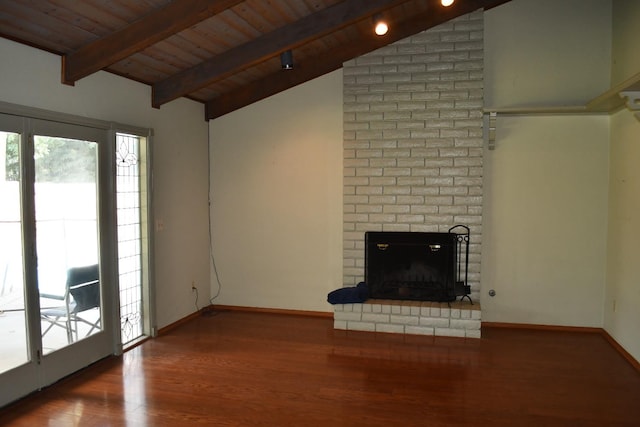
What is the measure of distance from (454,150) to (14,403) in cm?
417

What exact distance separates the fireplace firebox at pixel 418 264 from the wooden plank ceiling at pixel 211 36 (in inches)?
78.3

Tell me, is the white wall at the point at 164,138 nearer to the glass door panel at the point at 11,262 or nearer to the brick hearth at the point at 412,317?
the glass door panel at the point at 11,262

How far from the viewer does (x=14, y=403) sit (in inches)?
117

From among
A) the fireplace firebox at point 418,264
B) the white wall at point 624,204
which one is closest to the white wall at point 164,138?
the fireplace firebox at point 418,264

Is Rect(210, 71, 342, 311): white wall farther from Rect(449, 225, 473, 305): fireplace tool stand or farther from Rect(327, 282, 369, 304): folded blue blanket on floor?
Rect(449, 225, 473, 305): fireplace tool stand

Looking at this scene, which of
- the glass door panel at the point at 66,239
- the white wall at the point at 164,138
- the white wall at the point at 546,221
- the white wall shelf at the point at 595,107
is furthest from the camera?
the white wall at the point at 546,221

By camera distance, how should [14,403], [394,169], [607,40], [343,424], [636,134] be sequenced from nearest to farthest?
[343,424], [14,403], [636,134], [607,40], [394,169]

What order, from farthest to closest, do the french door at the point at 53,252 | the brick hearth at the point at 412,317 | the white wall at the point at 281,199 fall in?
the white wall at the point at 281,199 < the brick hearth at the point at 412,317 < the french door at the point at 53,252

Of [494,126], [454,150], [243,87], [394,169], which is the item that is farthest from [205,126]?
[494,126]

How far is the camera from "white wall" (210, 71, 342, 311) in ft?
16.5

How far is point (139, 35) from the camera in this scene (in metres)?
3.15

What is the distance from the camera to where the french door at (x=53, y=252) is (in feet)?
9.76

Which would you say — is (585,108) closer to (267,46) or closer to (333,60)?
(333,60)

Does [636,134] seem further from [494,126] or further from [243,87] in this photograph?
[243,87]
